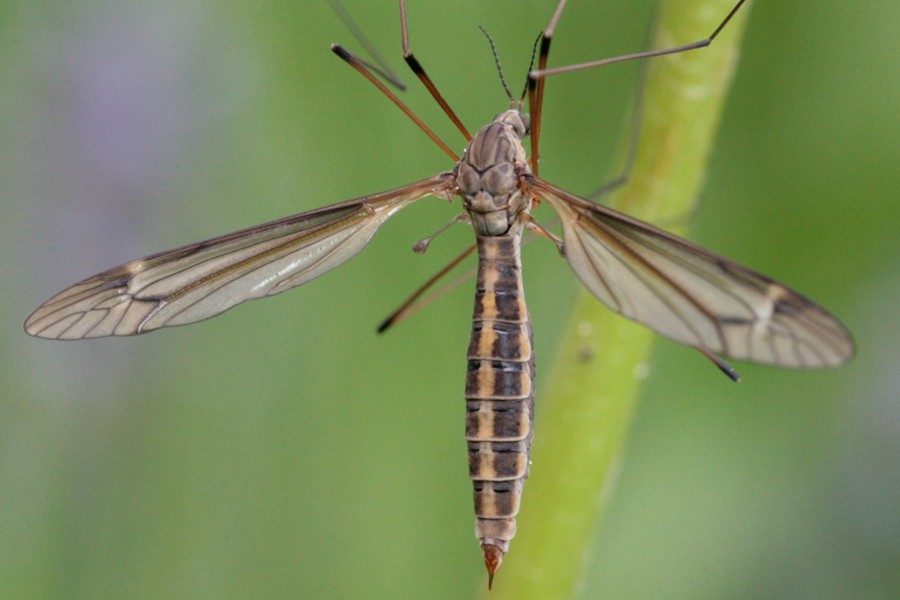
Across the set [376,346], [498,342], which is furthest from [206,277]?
[376,346]

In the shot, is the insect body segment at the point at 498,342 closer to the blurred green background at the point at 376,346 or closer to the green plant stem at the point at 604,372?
the green plant stem at the point at 604,372

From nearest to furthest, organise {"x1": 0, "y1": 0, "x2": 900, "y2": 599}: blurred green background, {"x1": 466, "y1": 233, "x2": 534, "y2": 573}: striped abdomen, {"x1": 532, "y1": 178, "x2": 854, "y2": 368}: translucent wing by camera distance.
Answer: {"x1": 532, "y1": 178, "x2": 854, "y2": 368}: translucent wing → {"x1": 466, "y1": 233, "x2": 534, "y2": 573}: striped abdomen → {"x1": 0, "y1": 0, "x2": 900, "y2": 599}: blurred green background

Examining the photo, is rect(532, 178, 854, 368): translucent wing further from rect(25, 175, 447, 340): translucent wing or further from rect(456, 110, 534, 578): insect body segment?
rect(25, 175, 447, 340): translucent wing

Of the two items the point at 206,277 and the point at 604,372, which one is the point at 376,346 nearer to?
the point at 206,277

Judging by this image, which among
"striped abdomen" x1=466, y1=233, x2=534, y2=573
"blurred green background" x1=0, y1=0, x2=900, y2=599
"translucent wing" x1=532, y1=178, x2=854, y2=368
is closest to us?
"translucent wing" x1=532, y1=178, x2=854, y2=368

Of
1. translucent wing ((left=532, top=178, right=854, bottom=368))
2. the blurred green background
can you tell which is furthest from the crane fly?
the blurred green background

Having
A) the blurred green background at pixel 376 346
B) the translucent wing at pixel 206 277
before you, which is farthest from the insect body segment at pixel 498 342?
the blurred green background at pixel 376 346
